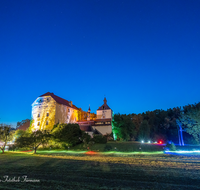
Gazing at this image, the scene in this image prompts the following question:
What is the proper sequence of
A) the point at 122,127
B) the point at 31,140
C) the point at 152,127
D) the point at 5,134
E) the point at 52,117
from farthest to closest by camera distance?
the point at 152,127 → the point at 122,127 → the point at 52,117 → the point at 5,134 → the point at 31,140

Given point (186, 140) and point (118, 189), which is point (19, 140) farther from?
point (186, 140)

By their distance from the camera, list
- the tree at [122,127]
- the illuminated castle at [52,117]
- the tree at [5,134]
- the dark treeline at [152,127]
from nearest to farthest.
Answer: the tree at [5,134] → the illuminated castle at [52,117] → the tree at [122,127] → the dark treeline at [152,127]

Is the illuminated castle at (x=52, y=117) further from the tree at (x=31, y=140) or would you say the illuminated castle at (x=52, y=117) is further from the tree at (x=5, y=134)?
the tree at (x=31, y=140)

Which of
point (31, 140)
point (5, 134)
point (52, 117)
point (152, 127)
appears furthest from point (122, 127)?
point (5, 134)

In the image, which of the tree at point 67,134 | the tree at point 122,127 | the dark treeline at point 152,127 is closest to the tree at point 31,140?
the tree at point 67,134

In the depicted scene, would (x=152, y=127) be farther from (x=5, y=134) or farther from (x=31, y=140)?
(x=5, y=134)

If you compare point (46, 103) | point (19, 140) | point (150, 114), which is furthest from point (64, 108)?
point (150, 114)

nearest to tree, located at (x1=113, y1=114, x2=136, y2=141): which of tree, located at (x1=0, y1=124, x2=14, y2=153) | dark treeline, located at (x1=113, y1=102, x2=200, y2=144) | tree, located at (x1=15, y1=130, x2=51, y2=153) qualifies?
dark treeline, located at (x1=113, y1=102, x2=200, y2=144)

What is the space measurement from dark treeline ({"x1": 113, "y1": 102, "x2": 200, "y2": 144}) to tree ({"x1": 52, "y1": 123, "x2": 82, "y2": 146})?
18.2m

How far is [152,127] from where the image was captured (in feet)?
213

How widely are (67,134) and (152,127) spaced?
47.5 m

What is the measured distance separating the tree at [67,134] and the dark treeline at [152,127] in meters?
18.2

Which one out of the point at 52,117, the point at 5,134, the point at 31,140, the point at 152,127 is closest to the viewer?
the point at 31,140

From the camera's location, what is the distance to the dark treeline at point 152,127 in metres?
49.1
